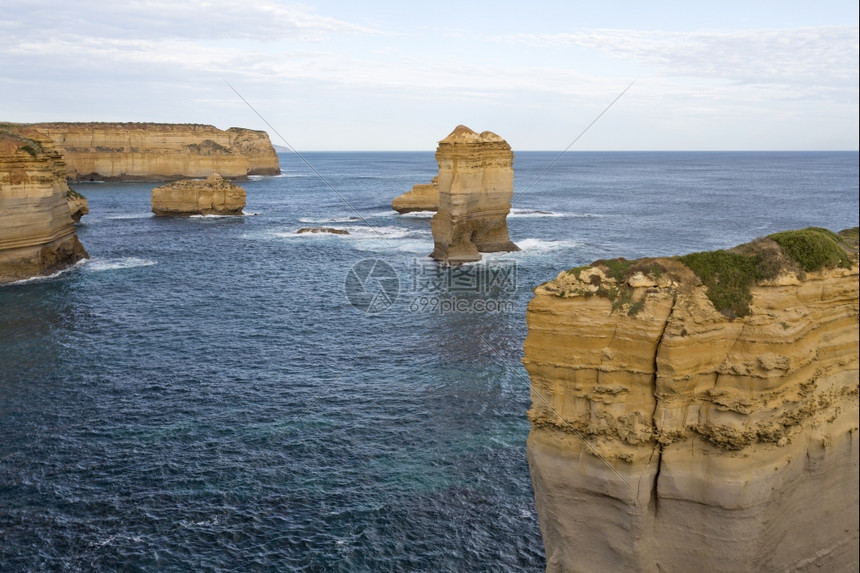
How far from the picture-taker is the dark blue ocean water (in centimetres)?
2119

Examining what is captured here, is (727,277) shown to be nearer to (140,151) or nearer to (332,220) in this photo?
(332,220)

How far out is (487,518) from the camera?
22484 mm

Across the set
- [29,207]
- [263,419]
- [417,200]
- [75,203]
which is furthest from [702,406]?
[417,200]

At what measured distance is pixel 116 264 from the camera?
63250mm

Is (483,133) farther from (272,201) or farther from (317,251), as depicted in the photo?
(272,201)

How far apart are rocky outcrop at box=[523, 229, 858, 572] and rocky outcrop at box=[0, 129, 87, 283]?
52.8m

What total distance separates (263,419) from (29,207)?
3789cm

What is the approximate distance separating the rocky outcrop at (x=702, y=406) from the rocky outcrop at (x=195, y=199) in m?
92.1

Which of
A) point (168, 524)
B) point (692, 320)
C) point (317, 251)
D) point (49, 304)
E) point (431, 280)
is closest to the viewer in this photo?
point (692, 320)

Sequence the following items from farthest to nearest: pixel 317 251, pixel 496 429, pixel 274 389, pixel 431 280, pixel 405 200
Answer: pixel 405 200 → pixel 317 251 → pixel 431 280 → pixel 274 389 → pixel 496 429

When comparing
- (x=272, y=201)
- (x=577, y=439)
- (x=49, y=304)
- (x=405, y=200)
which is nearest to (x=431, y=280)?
(x=49, y=304)

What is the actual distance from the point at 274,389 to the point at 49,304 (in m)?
25.4

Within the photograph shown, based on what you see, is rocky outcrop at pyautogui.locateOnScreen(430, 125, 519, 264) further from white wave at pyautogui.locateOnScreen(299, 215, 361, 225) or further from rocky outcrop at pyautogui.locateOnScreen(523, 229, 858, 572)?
rocky outcrop at pyautogui.locateOnScreen(523, 229, 858, 572)

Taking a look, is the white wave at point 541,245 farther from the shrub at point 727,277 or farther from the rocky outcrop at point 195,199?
the shrub at point 727,277
